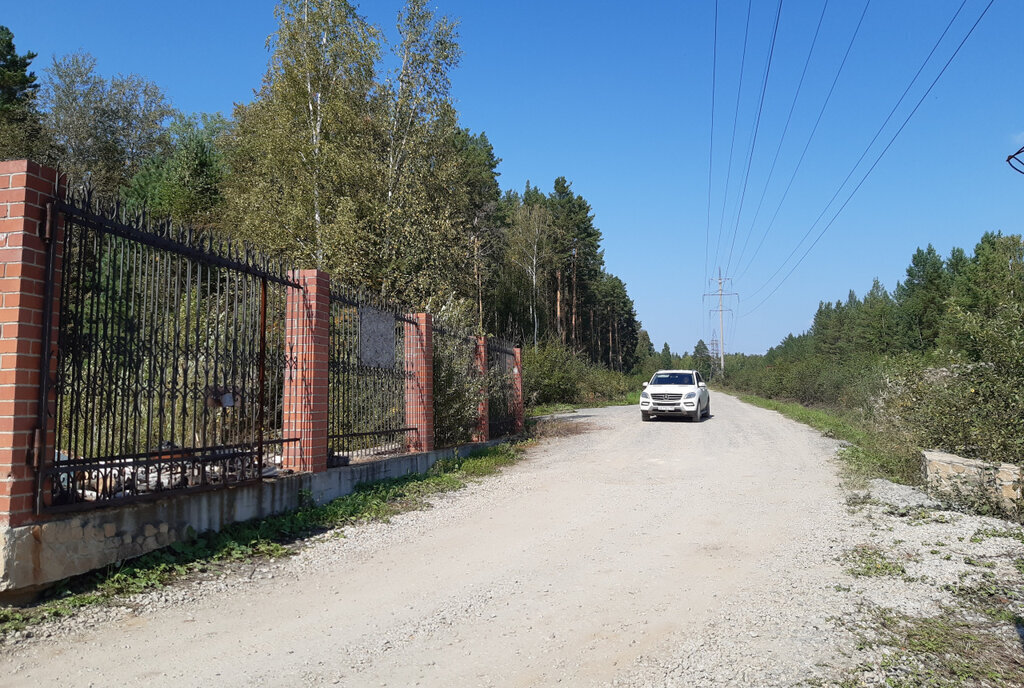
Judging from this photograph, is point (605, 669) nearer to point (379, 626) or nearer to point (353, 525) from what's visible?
point (379, 626)

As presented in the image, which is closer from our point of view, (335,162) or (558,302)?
(335,162)

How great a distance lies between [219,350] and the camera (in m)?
6.15

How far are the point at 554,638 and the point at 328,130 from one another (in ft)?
70.0

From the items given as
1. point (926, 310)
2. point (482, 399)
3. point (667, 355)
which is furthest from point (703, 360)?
point (482, 399)

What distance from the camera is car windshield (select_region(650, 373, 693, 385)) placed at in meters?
21.3

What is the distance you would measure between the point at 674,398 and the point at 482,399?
30.3 ft

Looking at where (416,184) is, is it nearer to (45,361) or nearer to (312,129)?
(312,129)

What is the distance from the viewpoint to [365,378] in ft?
29.6

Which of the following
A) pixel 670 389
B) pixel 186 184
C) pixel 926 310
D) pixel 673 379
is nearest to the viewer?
pixel 670 389

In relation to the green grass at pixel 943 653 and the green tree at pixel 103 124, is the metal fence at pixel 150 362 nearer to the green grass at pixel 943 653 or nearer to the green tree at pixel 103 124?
the green grass at pixel 943 653

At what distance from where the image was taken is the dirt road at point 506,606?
346cm

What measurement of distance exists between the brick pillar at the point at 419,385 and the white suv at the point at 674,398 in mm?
11245

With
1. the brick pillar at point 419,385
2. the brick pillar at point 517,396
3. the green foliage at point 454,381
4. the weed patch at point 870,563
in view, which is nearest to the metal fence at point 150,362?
the brick pillar at point 419,385

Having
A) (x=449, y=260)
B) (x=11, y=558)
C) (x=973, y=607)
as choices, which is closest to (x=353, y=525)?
(x=11, y=558)
